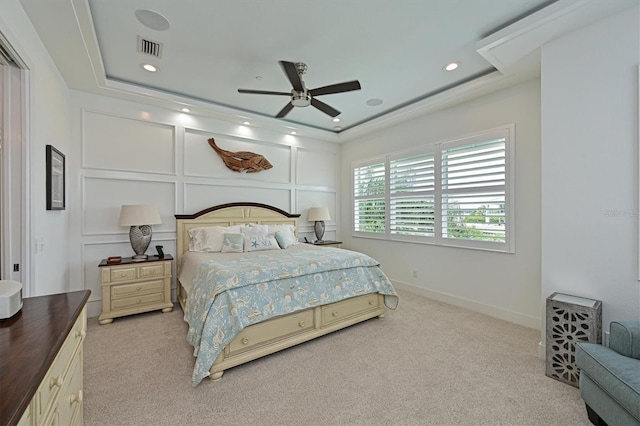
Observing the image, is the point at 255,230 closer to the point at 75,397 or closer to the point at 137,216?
the point at 137,216

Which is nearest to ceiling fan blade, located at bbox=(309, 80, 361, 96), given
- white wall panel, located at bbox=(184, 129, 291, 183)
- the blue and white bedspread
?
the blue and white bedspread

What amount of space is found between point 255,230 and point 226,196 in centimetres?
84

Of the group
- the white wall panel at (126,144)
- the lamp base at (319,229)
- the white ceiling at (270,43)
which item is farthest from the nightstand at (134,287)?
the lamp base at (319,229)

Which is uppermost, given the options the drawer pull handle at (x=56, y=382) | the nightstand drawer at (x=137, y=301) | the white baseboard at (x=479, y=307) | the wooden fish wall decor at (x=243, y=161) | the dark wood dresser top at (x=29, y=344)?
the wooden fish wall decor at (x=243, y=161)

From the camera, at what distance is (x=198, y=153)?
4395 millimetres

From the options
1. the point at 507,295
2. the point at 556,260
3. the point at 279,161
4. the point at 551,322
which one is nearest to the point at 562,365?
the point at 551,322

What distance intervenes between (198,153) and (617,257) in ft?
16.0

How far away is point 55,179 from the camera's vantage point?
9.38 feet

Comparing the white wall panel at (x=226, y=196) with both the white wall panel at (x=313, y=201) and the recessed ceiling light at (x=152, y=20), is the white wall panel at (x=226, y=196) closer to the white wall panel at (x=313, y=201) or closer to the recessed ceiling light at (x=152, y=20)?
the white wall panel at (x=313, y=201)

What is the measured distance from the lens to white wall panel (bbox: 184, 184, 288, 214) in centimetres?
434

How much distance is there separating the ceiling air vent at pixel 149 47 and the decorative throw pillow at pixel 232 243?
2.26m

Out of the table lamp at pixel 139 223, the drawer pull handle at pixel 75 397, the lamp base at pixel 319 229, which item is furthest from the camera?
the lamp base at pixel 319 229

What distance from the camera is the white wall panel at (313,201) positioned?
546cm

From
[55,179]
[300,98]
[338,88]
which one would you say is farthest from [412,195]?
[55,179]
